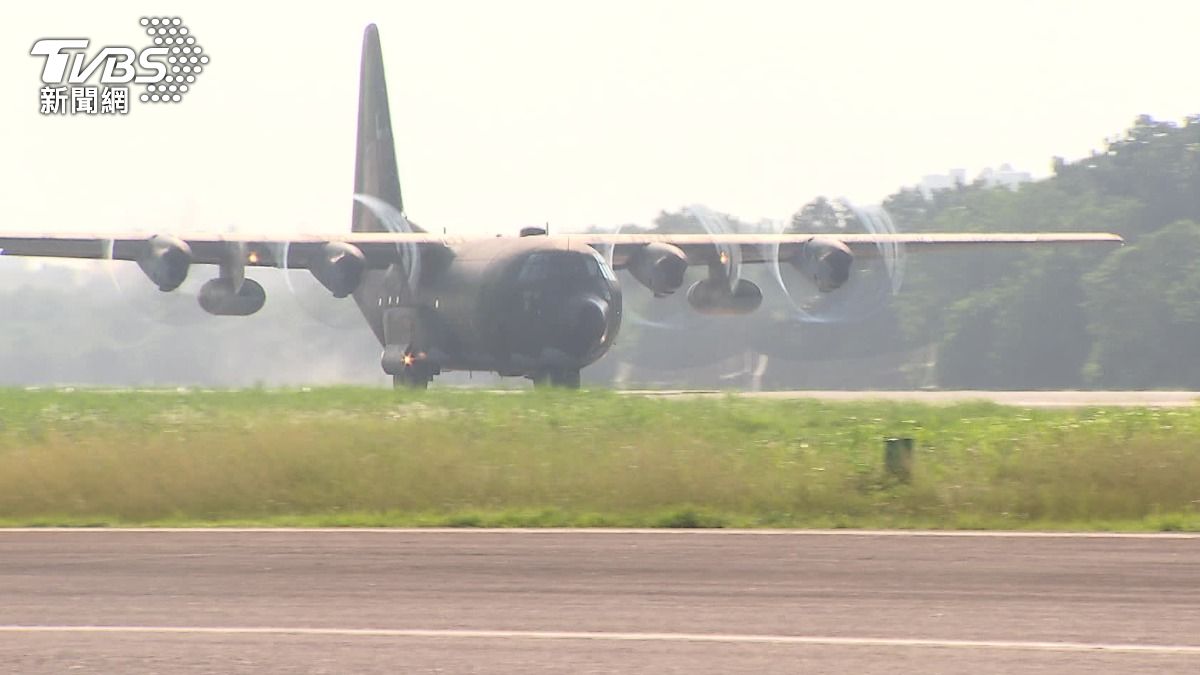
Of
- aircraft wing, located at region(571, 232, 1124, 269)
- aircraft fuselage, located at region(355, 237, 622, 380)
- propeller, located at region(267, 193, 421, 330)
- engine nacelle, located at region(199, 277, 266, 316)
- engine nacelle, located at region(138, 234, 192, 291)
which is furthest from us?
aircraft wing, located at region(571, 232, 1124, 269)

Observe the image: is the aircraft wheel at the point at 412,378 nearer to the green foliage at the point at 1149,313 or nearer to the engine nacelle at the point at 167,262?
the engine nacelle at the point at 167,262

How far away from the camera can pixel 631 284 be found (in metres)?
50.1

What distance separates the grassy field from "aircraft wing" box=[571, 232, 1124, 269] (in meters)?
17.2

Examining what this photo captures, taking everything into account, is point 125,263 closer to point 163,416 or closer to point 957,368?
point 163,416

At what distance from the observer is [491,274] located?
39.6 m

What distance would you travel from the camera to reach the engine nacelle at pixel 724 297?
44.1 m

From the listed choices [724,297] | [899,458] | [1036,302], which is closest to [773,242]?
[724,297]

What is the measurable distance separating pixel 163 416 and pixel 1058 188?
5755cm

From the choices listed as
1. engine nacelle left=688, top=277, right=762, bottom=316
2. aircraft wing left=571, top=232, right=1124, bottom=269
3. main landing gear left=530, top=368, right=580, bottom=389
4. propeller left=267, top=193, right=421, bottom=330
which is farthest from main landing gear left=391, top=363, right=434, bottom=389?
engine nacelle left=688, top=277, right=762, bottom=316

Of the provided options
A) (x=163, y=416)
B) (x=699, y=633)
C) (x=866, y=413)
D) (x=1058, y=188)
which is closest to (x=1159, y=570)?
(x=699, y=633)

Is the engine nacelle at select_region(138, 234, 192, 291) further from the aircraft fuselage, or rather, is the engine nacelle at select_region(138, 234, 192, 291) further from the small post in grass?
the small post in grass

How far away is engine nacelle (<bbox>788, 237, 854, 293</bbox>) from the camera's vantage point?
42469mm

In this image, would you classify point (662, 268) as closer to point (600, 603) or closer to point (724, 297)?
point (724, 297)

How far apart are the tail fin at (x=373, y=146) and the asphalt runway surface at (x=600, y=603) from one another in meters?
34.8
